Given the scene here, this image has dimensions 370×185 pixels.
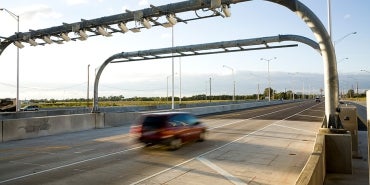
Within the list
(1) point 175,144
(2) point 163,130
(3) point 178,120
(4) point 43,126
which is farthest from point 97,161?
(4) point 43,126

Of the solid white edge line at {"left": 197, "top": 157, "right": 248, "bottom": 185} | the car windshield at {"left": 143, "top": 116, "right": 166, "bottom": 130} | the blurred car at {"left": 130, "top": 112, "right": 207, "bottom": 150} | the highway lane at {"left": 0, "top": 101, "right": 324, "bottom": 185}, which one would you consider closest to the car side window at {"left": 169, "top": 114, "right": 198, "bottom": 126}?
the blurred car at {"left": 130, "top": 112, "right": 207, "bottom": 150}

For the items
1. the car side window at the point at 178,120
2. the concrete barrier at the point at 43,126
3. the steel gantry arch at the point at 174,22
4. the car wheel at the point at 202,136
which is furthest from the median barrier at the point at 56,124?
the car wheel at the point at 202,136

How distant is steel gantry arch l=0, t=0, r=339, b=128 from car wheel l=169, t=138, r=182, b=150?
5.02 metres

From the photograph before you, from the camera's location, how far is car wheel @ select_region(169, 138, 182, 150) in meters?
15.4

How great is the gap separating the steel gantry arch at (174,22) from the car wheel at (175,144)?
16.5ft

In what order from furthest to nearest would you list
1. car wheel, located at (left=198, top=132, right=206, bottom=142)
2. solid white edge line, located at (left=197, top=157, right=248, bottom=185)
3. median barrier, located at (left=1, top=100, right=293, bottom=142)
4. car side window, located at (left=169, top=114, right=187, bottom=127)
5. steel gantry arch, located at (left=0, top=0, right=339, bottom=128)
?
median barrier, located at (left=1, top=100, right=293, bottom=142) < car wheel, located at (left=198, top=132, right=206, bottom=142) < car side window, located at (left=169, top=114, right=187, bottom=127) < steel gantry arch, located at (left=0, top=0, right=339, bottom=128) < solid white edge line, located at (left=197, top=157, right=248, bottom=185)

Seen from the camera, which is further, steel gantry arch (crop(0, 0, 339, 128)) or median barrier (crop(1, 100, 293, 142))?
median barrier (crop(1, 100, 293, 142))

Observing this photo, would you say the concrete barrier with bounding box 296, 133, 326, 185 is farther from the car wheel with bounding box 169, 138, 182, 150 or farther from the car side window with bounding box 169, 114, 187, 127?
the car side window with bounding box 169, 114, 187, 127

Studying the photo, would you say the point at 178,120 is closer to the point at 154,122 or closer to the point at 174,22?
the point at 154,122

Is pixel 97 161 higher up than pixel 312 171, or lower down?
lower down

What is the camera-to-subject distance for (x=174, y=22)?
16.0m

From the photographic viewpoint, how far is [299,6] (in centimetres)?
1227

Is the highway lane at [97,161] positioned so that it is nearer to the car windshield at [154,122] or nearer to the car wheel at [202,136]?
the car wheel at [202,136]

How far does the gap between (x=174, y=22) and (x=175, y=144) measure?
17.2ft
